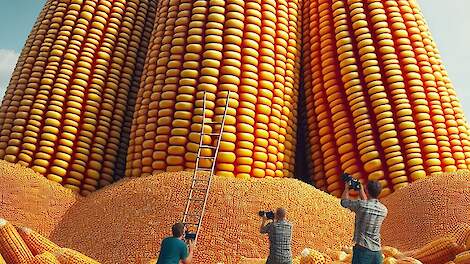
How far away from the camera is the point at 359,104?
19.8 feet

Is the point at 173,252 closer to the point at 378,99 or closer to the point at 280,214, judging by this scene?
the point at 280,214

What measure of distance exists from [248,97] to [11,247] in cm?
309

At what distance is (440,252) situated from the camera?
3.56 metres

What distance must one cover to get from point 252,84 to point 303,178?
58.3 inches

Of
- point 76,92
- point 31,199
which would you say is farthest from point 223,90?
point 31,199

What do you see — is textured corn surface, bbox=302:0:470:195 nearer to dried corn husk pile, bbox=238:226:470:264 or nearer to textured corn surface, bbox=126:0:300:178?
textured corn surface, bbox=126:0:300:178

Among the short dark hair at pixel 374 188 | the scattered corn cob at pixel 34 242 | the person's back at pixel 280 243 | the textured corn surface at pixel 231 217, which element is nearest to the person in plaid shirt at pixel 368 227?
the short dark hair at pixel 374 188

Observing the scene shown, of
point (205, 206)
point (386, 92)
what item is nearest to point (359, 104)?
point (386, 92)

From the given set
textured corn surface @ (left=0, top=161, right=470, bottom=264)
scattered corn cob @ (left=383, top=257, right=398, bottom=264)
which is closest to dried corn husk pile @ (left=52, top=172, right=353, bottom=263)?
textured corn surface @ (left=0, top=161, right=470, bottom=264)

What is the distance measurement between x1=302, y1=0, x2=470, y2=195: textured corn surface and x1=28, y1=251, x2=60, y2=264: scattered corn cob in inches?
136

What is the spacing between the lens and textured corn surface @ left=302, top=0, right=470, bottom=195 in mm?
5672

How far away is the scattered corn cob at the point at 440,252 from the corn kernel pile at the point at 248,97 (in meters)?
1.90

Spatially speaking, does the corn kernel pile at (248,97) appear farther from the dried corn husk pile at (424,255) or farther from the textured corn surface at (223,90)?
the dried corn husk pile at (424,255)

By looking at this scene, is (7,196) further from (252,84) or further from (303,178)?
(303,178)
